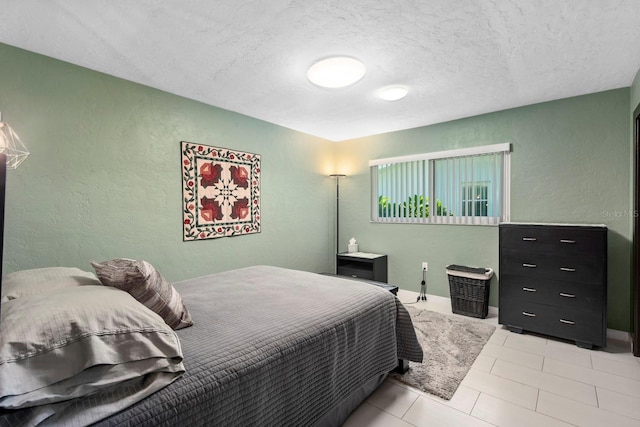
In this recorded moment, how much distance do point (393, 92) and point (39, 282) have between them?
285cm

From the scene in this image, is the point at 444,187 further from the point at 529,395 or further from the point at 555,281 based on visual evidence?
the point at 529,395

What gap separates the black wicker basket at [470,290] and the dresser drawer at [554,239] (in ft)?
1.60

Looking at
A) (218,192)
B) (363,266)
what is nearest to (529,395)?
(363,266)

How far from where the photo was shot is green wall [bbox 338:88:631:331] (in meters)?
2.76

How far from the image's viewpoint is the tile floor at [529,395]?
174 centimetres

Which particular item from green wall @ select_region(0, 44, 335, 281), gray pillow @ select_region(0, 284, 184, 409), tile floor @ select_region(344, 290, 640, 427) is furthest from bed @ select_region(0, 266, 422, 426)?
green wall @ select_region(0, 44, 335, 281)

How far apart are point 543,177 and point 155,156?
12.8ft

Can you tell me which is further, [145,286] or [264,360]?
[145,286]

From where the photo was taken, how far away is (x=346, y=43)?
1992 millimetres

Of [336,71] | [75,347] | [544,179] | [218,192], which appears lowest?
[75,347]

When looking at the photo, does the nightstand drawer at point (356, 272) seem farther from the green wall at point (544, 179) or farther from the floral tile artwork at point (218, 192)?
the floral tile artwork at point (218, 192)

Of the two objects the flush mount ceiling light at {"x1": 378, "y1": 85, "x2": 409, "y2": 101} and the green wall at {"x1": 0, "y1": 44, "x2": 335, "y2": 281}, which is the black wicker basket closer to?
the flush mount ceiling light at {"x1": 378, "y1": 85, "x2": 409, "y2": 101}

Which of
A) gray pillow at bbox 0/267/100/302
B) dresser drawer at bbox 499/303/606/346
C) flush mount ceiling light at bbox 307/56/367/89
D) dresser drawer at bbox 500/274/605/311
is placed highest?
flush mount ceiling light at bbox 307/56/367/89

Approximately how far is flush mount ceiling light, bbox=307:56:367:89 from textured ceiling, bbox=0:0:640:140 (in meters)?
0.06
